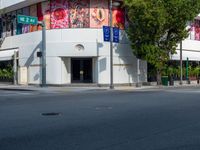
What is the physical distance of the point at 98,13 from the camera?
40.4 meters

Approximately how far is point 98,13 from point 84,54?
13.6 feet

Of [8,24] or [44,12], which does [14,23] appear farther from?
[44,12]

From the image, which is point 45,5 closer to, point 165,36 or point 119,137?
point 165,36

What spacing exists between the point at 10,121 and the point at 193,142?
5.99 metres

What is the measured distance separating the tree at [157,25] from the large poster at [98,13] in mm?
2131

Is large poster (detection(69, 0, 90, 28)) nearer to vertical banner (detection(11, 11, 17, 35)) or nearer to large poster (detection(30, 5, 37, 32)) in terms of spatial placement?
large poster (detection(30, 5, 37, 32))

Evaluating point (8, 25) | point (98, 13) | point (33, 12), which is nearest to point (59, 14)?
point (98, 13)

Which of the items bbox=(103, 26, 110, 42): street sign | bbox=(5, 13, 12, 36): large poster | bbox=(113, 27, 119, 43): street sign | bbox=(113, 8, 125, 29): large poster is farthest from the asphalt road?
bbox=(5, 13, 12, 36): large poster

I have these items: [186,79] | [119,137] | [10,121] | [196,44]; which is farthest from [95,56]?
[119,137]

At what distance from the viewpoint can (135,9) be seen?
3859cm

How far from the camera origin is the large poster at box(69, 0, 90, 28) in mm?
40094

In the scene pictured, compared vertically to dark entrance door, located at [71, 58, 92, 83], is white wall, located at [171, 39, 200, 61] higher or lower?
higher

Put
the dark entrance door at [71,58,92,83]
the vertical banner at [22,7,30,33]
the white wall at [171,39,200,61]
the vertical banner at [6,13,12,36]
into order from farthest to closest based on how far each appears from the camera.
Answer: the white wall at [171,39,200,61] → the vertical banner at [6,13,12,36] → the vertical banner at [22,7,30,33] → the dark entrance door at [71,58,92,83]

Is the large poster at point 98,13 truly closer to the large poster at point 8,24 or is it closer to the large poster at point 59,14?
the large poster at point 59,14
